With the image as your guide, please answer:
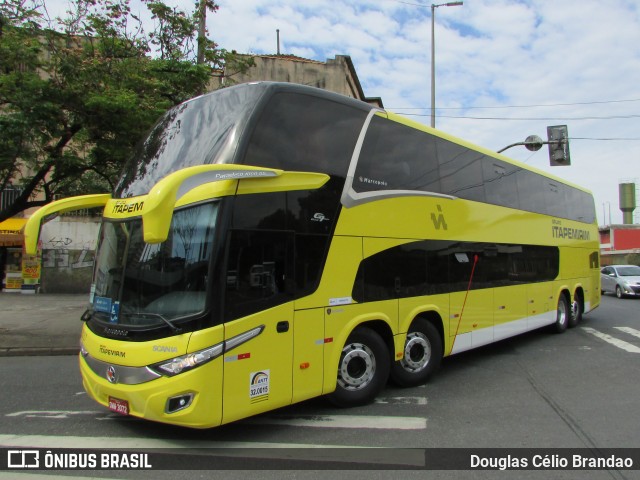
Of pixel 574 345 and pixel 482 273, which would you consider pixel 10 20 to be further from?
pixel 574 345

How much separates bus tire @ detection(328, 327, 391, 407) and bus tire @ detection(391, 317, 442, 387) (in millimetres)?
605

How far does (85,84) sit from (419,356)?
8.31m

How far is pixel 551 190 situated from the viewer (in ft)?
36.6

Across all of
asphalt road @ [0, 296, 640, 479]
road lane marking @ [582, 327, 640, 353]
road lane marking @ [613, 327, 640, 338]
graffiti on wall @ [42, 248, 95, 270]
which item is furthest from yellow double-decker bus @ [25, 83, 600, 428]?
graffiti on wall @ [42, 248, 95, 270]

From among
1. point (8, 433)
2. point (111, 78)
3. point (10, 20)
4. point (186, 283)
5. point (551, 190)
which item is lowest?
point (8, 433)

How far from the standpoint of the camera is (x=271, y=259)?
478cm

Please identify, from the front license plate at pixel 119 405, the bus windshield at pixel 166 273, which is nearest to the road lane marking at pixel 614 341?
the bus windshield at pixel 166 273

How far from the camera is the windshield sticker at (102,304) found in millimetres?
4734

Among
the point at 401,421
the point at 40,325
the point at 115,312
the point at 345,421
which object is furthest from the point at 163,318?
the point at 40,325

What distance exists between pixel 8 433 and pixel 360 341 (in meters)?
3.89

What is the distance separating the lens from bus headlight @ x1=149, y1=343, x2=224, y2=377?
412 centimetres

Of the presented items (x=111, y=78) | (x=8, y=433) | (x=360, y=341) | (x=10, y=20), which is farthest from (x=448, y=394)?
(x=10, y=20)

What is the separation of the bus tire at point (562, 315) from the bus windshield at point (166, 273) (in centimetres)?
990

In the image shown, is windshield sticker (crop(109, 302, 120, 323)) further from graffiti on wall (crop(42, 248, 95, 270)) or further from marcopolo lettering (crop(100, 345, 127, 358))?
graffiti on wall (crop(42, 248, 95, 270))
